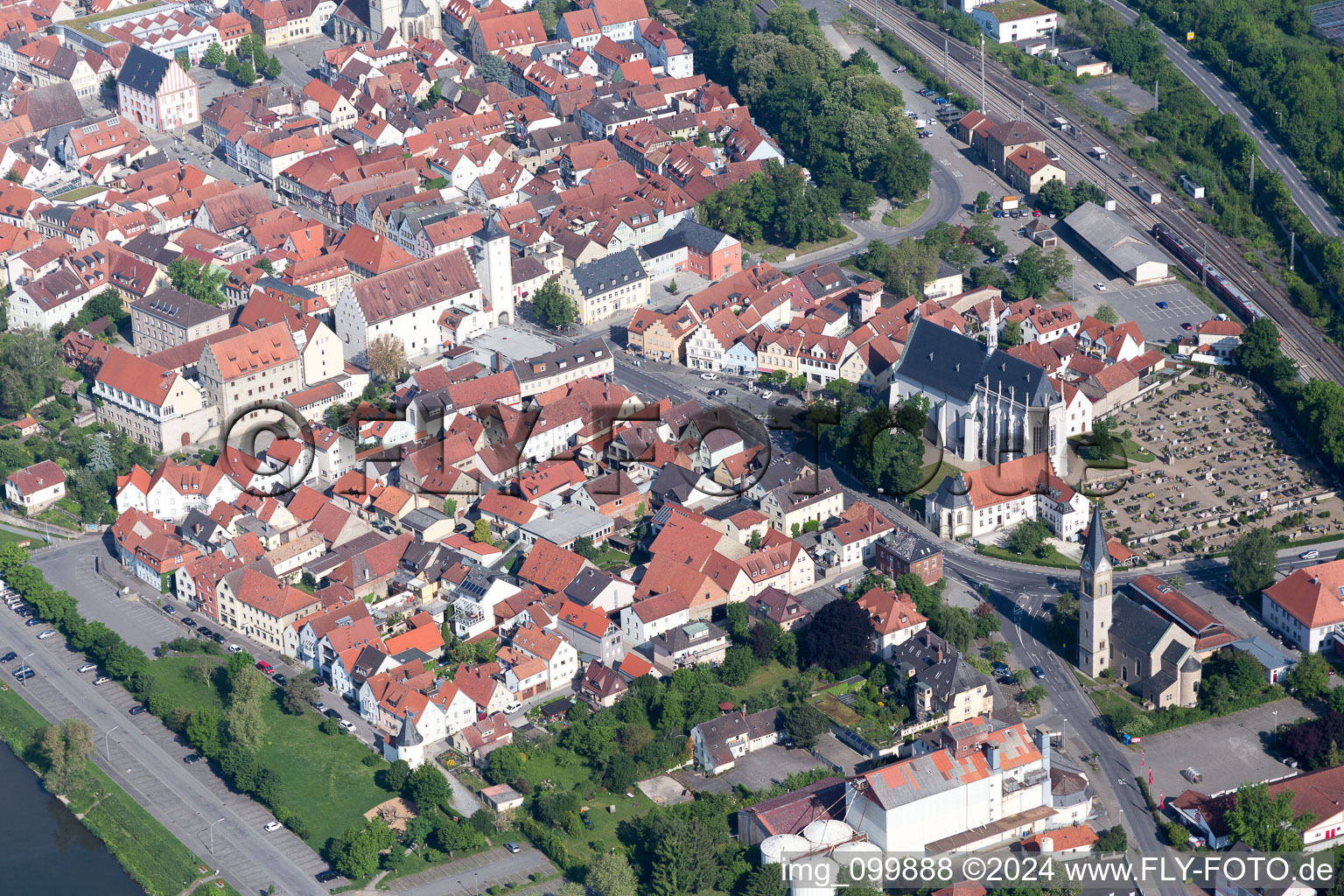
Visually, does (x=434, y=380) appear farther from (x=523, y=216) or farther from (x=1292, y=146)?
(x=1292, y=146)

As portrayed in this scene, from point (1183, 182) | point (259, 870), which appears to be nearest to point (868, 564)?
point (259, 870)

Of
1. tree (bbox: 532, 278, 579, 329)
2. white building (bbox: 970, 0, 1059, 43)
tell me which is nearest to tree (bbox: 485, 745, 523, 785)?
tree (bbox: 532, 278, 579, 329)

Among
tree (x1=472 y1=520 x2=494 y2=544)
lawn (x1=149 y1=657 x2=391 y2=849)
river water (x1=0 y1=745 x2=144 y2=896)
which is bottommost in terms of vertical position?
river water (x1=0 y1=745 x2=144 y2=896)

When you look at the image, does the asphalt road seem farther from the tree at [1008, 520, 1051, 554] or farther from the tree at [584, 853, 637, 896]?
the tree at [1008, 520, 1051, 554]

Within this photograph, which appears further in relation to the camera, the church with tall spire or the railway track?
the railway track

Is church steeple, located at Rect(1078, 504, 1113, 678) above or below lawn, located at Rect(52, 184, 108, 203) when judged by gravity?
below

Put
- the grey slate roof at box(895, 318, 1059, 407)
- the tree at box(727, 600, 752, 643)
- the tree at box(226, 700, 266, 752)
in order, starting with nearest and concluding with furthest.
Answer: the tree at box(226, 700, 266, 752), the tree at box(727, 600, 752, 643), the grey slate roof at box(895, 318, 1059, 407)
